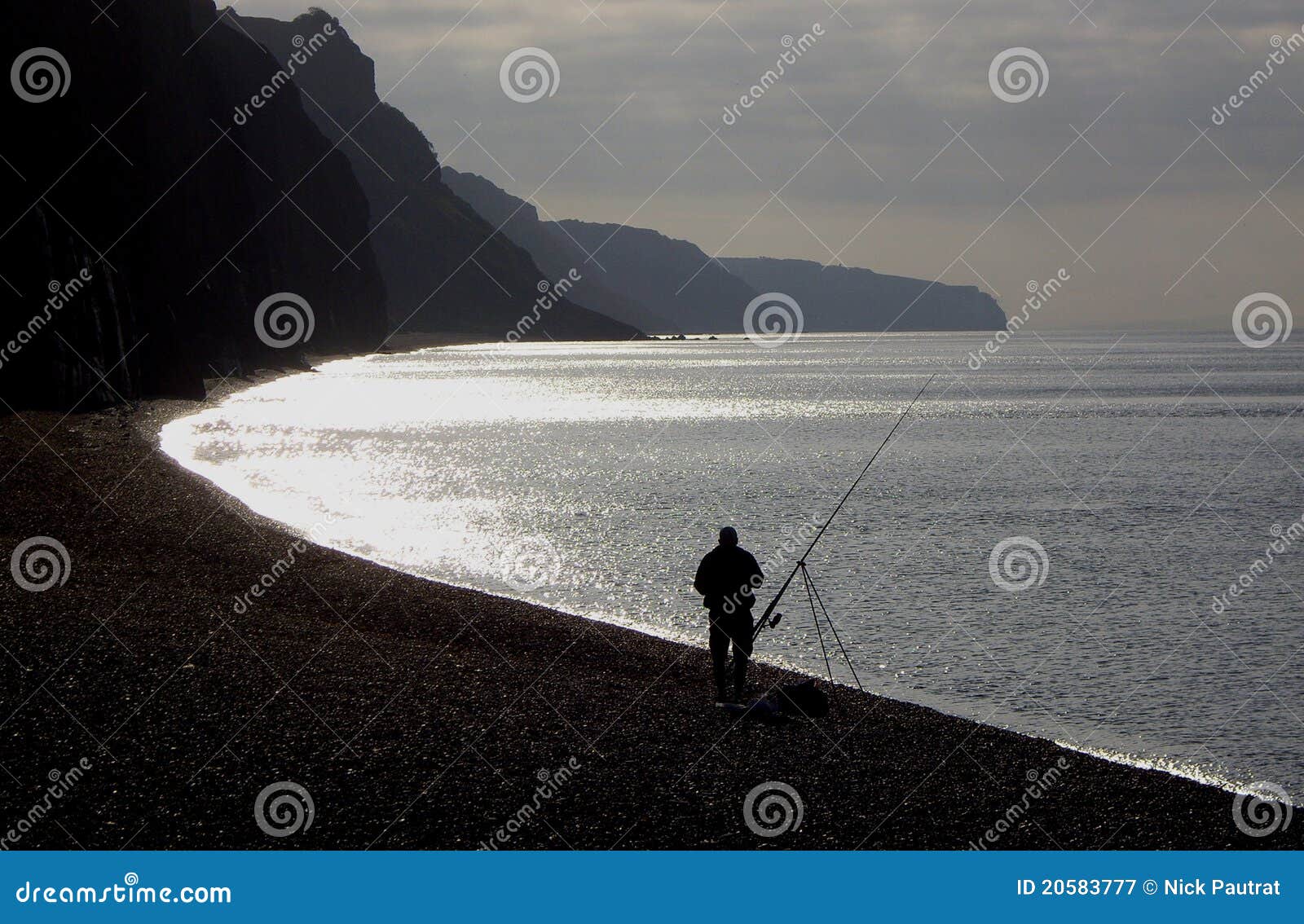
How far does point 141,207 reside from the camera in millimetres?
63844

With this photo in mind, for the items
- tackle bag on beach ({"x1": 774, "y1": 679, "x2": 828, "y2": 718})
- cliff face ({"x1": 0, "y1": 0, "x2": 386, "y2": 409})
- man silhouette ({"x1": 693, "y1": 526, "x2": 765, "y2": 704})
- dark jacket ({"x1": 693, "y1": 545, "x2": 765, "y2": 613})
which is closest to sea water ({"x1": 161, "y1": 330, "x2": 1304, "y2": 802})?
tackle bag on beach ({"x1": 774, "y1": 679, "x2": 828, "y2": 718})

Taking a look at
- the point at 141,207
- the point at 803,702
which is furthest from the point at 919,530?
the point at 141,207

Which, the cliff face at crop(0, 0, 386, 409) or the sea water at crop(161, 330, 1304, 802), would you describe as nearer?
the sea water at crop(161, 330, 1304, 802)

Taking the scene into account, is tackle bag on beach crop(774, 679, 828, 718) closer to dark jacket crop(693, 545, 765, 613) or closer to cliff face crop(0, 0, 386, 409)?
dark jacket crop(693, 545, 765, 613)

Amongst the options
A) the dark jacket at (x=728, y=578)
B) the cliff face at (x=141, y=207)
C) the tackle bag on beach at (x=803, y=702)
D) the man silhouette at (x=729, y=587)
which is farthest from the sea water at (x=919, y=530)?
the cliff face at (x=141, y=207)

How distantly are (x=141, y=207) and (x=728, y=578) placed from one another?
59016 millimetres

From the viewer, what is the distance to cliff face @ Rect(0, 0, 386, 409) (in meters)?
44.0

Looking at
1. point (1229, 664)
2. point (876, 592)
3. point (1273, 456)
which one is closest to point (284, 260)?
point (1273, 456)

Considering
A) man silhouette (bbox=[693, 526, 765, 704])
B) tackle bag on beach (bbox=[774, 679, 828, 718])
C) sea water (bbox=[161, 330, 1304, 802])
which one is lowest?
tackle bag on beach (bbox=[774, 679, 828, 718])

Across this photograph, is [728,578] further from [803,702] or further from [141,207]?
[141,207]

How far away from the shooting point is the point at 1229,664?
811 inches

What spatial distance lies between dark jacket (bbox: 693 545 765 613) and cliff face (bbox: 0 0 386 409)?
36374 millimetres

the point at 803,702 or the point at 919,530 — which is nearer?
the point at 803,702

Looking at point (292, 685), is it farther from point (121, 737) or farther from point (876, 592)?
point (876, 592)
